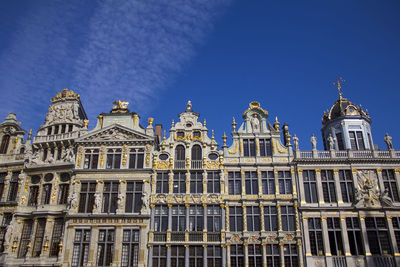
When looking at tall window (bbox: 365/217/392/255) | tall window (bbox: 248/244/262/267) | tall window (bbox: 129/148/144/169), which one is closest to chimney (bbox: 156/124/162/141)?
tall window (bbox: 129/148/144/169)

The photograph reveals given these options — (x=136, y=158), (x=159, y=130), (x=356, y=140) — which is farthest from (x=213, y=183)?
(x=356, y=140)

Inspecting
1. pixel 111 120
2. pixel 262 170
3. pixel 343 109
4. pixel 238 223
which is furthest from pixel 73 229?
pixel 343 109

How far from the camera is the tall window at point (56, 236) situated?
3031 cm

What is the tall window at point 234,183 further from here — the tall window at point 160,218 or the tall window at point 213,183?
the tall window at point 160,218

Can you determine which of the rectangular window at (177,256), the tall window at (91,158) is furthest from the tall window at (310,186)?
the tall window at (91,158)

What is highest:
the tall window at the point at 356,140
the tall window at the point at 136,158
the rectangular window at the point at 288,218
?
the tall window at the point at 356,140

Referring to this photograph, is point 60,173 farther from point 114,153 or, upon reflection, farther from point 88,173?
point 114,153

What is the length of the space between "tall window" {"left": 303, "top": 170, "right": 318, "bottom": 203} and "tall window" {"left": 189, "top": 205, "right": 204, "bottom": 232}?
9.32 m

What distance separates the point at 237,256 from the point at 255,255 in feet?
4.82

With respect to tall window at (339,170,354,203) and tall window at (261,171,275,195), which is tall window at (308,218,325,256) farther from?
tall window at (261,171,275,195)

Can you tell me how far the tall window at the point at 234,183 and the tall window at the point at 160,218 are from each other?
5959 millimetres

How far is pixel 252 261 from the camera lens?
2892 cm

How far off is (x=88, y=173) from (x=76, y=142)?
3.39 m

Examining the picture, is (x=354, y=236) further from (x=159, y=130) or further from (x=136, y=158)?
(x=159, y=130)
